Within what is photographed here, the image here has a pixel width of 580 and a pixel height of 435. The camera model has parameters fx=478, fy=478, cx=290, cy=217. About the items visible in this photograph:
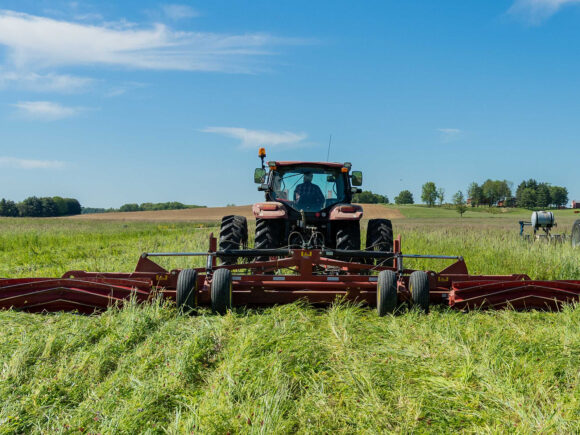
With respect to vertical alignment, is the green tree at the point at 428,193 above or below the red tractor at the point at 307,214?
above

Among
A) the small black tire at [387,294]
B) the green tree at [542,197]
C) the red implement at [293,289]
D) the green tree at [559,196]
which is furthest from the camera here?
the green tree at [559,196]

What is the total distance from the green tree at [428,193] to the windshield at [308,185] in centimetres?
10164

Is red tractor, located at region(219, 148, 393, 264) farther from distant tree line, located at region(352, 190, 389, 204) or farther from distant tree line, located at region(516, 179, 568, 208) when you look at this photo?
distant tree line, located at region(516, 179, 568, 208)

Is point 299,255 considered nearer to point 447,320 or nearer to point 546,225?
point 447,320

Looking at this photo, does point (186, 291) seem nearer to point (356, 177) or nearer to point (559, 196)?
point (356, 177)

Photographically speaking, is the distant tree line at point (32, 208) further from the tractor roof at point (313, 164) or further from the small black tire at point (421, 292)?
the small black tire at point (421, 292)

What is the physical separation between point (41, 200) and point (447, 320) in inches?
3335

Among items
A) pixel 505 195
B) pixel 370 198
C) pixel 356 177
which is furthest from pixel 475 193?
pixel 356 177

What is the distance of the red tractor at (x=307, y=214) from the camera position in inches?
247

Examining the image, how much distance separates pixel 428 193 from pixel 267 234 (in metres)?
105

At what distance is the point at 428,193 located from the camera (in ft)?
349

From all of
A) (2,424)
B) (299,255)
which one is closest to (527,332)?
(299,255)

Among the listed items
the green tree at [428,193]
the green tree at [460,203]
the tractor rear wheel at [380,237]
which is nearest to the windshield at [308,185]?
the tractor rear wheel at [380,237]

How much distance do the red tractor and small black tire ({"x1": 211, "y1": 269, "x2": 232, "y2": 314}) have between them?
4.52ft
